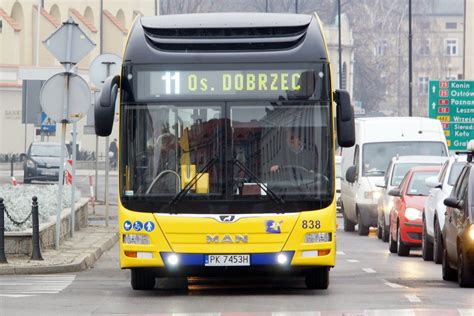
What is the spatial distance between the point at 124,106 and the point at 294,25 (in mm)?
2064

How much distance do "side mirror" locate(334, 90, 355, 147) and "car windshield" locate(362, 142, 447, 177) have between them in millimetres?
17156

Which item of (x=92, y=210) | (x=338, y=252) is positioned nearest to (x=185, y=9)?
(x=92, y=210)

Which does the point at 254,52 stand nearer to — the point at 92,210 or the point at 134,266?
the point at 134,266

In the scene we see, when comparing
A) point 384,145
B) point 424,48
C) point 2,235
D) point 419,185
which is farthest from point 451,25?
point 2,235

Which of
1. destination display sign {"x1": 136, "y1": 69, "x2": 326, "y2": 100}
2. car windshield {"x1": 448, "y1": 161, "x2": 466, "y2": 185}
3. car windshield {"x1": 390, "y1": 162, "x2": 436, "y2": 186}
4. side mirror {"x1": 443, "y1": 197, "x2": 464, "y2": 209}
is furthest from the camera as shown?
car windshield {"x1": 390, "y1": 162, "x2": 436, "y2": 186}

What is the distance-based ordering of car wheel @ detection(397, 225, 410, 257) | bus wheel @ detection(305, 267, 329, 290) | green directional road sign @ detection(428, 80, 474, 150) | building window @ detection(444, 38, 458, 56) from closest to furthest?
bus wheel @ detection(305, 267, 329, 290)
car wheel @ detection(397, 225, 410, 257)
green directional road sign @ detection(428, 80, 474, 150)
building window @ detection(444, 38, 458, 56)

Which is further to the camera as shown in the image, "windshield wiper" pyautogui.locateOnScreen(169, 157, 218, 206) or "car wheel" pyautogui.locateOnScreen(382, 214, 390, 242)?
"car wheel" pyautogui.locateOnScreen(382, 214, 390, 242)

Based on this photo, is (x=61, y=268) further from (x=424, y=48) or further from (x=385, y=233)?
(x=424, y=48)

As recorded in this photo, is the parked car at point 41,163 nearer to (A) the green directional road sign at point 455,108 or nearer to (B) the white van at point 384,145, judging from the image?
(A) the green directional road sign at point 455,108

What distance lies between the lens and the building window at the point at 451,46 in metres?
185

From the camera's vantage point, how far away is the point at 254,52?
17547 mm

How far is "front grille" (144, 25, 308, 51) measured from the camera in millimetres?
17516

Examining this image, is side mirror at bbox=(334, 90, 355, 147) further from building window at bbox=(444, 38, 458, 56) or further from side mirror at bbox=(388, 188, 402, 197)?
building window at bbox=(444, 38, 458, 56)

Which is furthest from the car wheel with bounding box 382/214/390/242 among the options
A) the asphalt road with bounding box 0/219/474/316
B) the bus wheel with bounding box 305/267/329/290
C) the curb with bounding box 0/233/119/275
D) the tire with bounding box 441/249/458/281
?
the bus wheel with bounding box 305/267/329/290
